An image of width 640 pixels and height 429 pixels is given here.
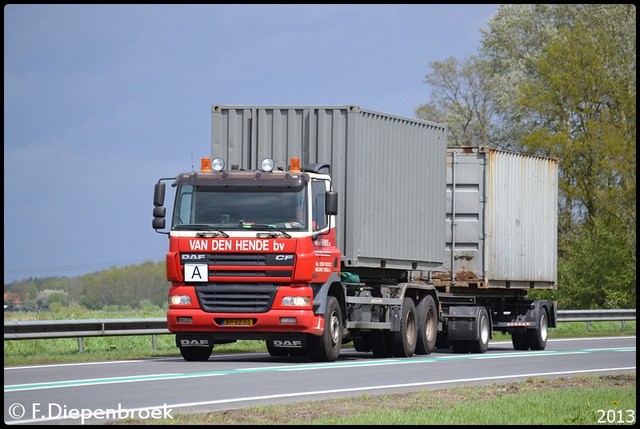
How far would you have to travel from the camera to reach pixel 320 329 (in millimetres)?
21484

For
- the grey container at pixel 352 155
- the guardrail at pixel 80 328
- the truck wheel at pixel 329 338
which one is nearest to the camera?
the truck wheel at pixel 329 338

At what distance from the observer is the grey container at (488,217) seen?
1075 inches

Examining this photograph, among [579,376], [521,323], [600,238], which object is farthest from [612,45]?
[579,376]

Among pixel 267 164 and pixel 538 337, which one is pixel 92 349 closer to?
pixel 267 164

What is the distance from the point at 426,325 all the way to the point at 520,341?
4.78 m

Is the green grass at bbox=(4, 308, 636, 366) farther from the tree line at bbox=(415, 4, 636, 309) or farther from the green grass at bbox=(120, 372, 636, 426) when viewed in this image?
the tree line at bbox=(415, 4, 636, 309)

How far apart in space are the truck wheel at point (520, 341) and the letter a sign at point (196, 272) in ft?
34.0

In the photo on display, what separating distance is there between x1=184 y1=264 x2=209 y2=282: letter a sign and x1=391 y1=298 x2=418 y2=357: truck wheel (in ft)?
14.3

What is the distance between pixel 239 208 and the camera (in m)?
21.2

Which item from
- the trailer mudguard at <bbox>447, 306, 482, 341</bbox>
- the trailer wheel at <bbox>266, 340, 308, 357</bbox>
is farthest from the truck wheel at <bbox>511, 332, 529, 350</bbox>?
the trailer wheel at <bbox>266, 340, 308, 357</bbox>

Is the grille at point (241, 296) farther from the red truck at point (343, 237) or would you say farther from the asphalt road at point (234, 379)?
the asphalt road at point (234, 379)

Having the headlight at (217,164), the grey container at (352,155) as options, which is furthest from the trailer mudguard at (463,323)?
the headlight at (217,164)

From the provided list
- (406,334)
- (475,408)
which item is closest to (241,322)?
(406,334)

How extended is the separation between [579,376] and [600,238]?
103 feet
